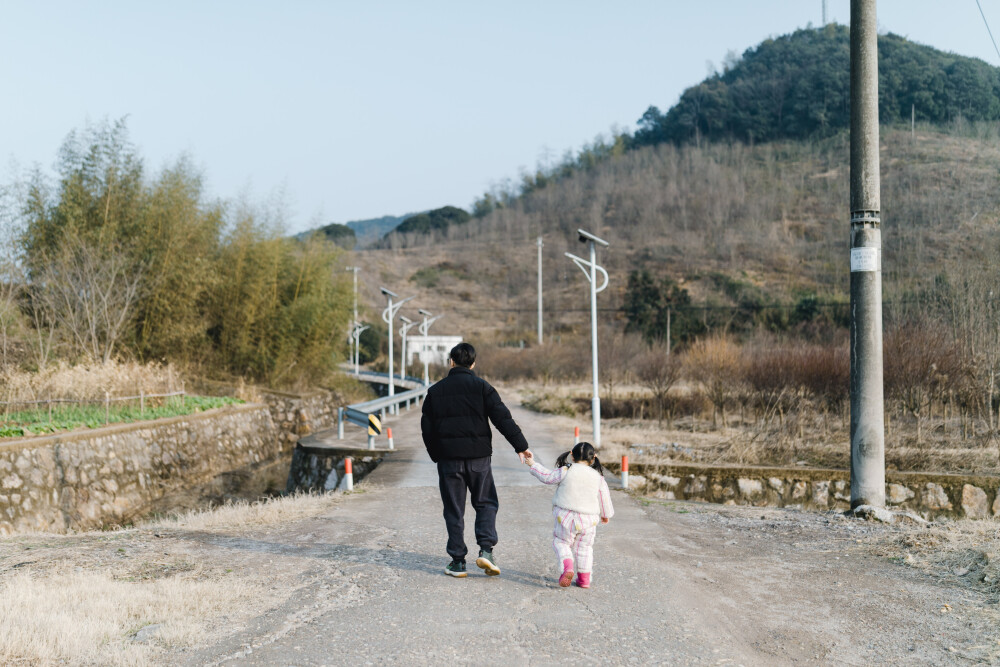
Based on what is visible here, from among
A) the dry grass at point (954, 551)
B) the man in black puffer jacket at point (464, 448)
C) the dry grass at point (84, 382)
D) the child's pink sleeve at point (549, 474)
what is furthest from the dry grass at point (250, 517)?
the dry grass at point (84, 382)

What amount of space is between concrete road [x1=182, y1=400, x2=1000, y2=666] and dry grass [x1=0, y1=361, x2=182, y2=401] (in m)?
10.9

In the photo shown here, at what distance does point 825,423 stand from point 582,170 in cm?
13420

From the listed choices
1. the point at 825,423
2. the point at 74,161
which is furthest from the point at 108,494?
the point at 825,423

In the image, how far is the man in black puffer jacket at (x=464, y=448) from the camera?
6238 mm

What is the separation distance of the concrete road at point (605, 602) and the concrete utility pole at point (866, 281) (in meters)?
0.72

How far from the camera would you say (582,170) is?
150 metres

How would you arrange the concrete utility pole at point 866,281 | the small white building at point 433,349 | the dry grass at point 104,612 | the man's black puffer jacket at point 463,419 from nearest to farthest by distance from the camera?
the dry grass at point 104,612, the man's black puffer jacket at point 463,419, the concrete utility pole at point 866,281, the small white building at point 433,349

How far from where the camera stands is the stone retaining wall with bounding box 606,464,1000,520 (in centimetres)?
1078

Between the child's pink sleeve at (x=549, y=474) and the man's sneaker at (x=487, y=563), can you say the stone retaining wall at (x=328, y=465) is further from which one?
the child's pink sleeve at (x=549, y=474)

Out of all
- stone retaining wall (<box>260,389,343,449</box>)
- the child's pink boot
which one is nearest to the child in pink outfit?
the child's pink boot

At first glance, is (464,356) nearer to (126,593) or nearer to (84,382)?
(126,593)

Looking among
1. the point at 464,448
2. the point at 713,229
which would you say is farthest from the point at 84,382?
the point at 713,229

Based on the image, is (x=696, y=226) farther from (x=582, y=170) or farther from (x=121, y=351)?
(x=121, y=351)

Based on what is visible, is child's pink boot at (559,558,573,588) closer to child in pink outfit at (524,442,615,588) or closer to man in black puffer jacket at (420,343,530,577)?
child in pink outfit at (524,442,615,588)
